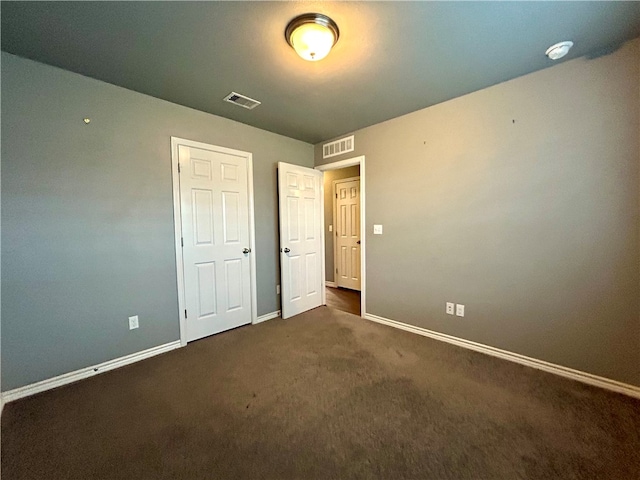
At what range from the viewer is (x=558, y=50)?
180 cm

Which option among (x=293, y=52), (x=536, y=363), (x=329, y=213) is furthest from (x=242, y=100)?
(x=536, y=363)

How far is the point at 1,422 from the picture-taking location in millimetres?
1639

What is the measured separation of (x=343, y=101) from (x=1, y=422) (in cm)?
345

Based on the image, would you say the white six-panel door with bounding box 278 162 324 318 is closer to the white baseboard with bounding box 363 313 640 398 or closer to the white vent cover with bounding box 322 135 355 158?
the white vent cover with bounding box 322 135 355 158

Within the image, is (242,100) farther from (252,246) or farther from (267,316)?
(267,316)

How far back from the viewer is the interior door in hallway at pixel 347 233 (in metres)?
4.87

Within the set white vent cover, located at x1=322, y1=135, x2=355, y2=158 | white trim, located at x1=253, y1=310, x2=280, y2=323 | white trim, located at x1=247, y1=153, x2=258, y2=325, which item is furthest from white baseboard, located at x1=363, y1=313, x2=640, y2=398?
white vent cover, located at x1=322, y1=135, x2=355, y2=158

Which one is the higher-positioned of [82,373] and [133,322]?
[133,322]

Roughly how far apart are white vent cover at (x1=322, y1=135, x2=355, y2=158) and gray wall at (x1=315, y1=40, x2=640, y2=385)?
0.51 m

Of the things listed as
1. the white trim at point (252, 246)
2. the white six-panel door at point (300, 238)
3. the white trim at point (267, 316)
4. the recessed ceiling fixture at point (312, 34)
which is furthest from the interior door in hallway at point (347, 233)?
the recessed ceiling fixture at point (312, 34)

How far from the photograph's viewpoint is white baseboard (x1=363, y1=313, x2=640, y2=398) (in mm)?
1858

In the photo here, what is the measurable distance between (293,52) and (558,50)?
182 centimetres

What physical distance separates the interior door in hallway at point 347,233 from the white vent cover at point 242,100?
A: 259cm

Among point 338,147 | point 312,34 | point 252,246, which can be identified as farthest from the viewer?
point 338,147
